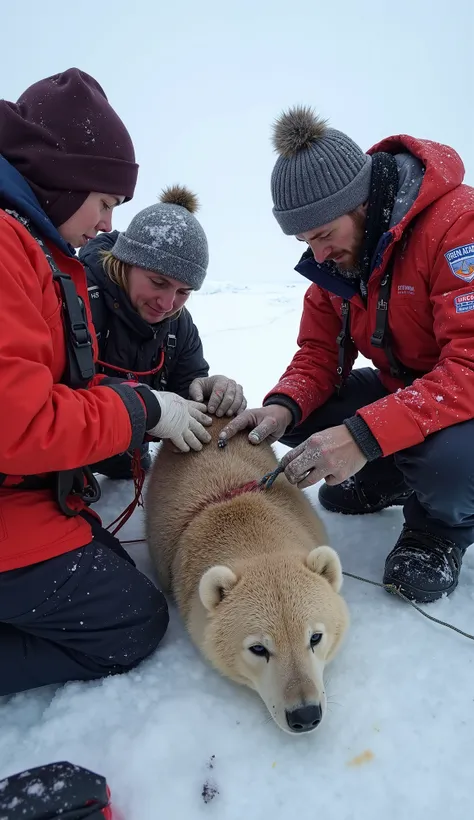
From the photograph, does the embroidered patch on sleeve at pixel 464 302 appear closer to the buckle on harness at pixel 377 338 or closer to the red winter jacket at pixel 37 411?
the buckle on harness at pixel 377 338

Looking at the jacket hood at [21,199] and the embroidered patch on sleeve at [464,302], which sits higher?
the jacket hood at [21,199]

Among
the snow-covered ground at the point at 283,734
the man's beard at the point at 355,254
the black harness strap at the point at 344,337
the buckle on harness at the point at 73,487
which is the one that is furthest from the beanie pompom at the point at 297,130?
the snow-covered ground at the point at 283,734

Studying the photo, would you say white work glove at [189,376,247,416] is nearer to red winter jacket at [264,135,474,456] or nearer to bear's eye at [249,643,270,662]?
red winter jacket at [264,135,474,456]

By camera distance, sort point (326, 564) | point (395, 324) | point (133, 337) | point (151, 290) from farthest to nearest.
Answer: point (133, 337) < point (151, 290) < point (395, 324) < point (326, 564)

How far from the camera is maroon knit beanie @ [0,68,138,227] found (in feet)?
7.68

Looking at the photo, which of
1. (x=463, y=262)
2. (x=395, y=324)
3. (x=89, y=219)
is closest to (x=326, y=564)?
(x=395, y=324)

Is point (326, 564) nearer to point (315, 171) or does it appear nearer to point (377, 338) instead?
point (377, 338)

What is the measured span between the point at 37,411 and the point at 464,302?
2.30 meters

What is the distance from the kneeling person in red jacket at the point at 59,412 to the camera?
7.00 feet

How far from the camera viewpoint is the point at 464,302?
280 cm

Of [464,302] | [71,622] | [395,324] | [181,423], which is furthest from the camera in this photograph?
[395,324]

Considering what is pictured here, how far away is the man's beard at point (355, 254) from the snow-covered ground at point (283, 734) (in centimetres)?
214

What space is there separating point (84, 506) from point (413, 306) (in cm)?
236

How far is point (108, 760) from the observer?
207 cm
